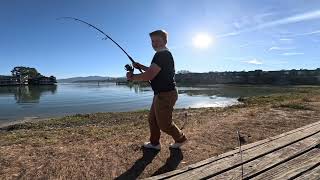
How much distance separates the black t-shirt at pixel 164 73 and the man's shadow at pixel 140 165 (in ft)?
3.66

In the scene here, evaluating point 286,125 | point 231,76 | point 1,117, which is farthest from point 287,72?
point 286,125

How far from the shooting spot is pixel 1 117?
25953 mm

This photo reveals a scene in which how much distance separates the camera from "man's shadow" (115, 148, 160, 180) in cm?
564

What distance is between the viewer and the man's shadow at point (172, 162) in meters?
5.88

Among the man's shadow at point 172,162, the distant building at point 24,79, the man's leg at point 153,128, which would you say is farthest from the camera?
the distant building at point 24,79

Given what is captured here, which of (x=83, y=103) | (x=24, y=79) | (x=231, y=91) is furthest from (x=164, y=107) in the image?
(x=24, y=79)

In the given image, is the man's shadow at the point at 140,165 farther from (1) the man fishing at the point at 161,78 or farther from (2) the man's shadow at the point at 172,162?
(1) the man fishing at the point at 161,78

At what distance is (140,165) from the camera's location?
6.11 meters

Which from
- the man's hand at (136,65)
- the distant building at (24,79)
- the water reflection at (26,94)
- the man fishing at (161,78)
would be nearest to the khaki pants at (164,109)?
the man fishing at (161,78)

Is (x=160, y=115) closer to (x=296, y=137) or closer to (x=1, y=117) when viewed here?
(x=296, y=137)

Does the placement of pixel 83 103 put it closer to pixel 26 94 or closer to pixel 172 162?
pixel 26 94

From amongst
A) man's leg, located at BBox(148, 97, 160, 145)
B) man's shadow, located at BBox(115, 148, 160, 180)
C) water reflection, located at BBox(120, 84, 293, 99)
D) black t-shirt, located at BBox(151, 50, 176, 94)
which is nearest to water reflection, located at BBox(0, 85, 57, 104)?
water reflection, located at BBox(120, 84, 293, 99)

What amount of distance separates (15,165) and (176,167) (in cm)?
263

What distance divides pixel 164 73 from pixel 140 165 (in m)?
1.59
